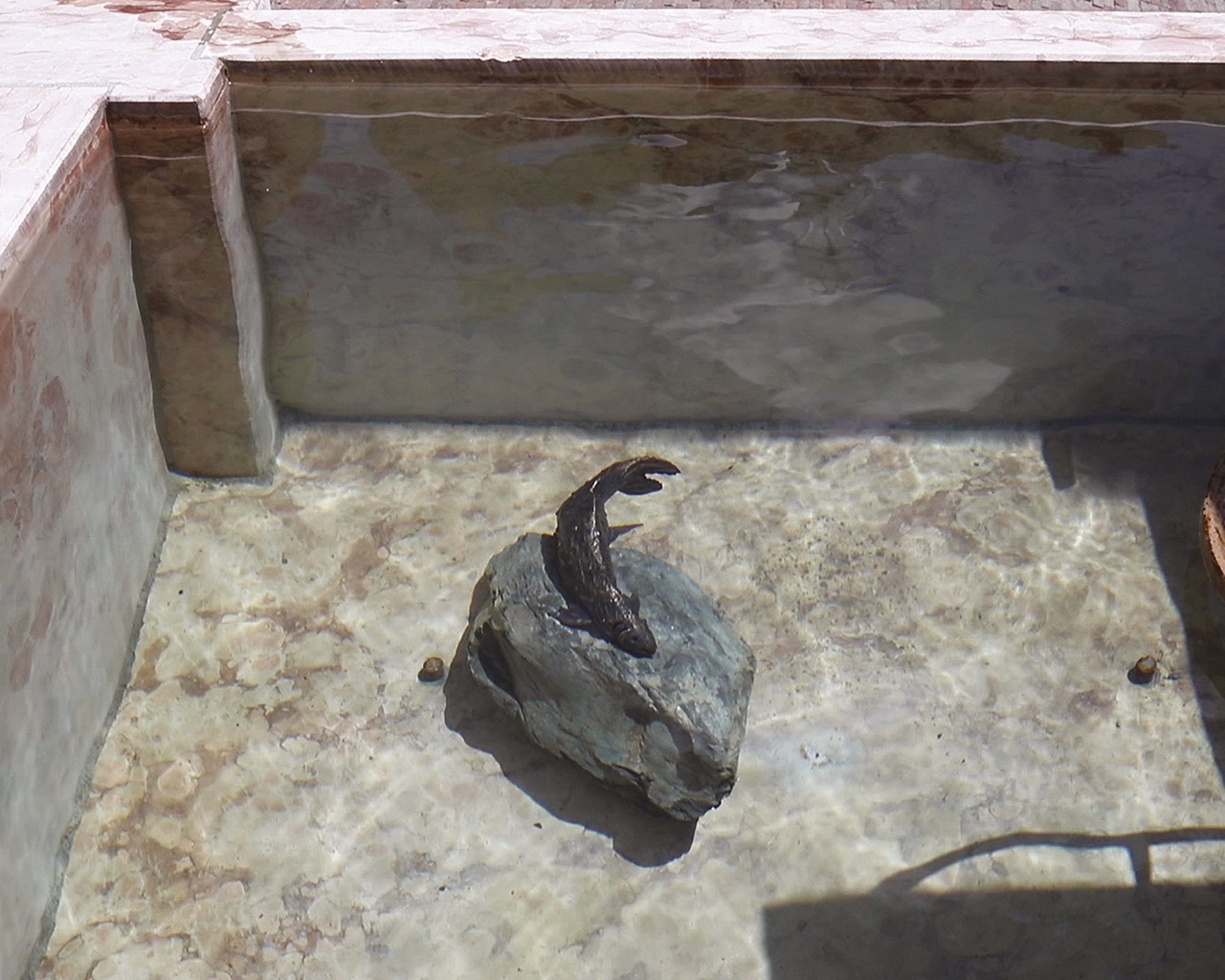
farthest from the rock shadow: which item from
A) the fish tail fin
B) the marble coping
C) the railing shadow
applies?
the marble coping

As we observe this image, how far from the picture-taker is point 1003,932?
435 centimetres

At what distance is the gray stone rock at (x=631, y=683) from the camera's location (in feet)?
14.6

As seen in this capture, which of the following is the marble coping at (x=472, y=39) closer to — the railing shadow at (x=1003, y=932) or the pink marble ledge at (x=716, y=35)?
the pink marble ledge at (x=716, y=35)

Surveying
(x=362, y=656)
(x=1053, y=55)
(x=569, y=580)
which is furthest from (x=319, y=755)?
(x=1053, y=55)

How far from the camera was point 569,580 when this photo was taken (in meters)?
4.82

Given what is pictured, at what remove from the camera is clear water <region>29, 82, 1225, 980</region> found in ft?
14.4

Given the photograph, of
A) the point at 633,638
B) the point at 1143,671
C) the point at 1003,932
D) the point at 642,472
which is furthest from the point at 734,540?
the point at 1003,932

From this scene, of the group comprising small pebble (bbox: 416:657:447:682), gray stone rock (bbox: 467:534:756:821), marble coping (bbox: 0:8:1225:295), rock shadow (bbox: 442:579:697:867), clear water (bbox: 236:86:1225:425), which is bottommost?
rock shadow (bbox: 442:579:697:867)

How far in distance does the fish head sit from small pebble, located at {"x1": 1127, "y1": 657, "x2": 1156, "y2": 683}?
2.12 meters

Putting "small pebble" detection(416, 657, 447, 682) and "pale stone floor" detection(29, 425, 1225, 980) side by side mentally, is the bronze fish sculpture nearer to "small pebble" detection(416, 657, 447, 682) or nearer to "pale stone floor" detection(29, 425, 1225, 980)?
"pale stone floor" detection(29, 425, 1225, 980)

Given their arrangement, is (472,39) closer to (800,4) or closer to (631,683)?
(800,4)

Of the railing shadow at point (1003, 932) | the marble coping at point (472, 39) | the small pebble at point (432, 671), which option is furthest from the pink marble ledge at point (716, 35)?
the railing shadow at point (1003, 932)

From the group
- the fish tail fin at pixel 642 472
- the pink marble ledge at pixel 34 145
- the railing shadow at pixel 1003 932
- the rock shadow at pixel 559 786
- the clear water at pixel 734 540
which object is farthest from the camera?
the fish tail fin at pixel 642 472

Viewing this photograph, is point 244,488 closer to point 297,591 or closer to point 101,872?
point 297,591
